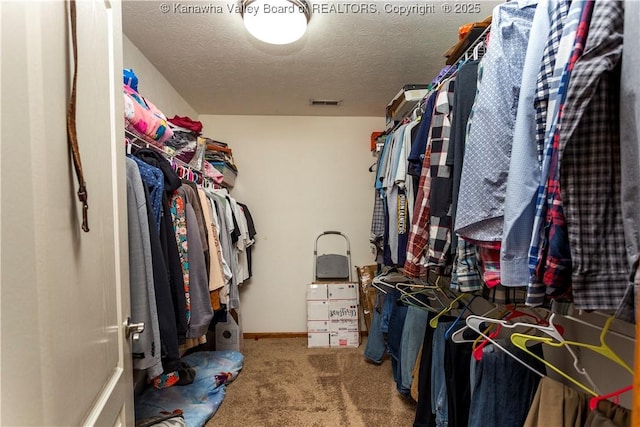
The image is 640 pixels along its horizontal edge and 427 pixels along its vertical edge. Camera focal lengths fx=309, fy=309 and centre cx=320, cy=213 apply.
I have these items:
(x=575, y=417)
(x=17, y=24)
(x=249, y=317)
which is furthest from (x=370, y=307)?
(x=17, y=24)

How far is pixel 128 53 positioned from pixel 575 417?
8.22ft

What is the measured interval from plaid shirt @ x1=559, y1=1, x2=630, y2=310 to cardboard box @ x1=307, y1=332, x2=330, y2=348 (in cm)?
253

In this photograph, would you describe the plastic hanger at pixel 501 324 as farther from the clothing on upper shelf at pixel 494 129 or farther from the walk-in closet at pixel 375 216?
the clothing on upper shelf at pixel 494 129

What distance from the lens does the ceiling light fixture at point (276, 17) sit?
1460 millimetres

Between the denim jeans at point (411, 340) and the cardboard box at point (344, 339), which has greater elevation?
the denim jeans at point (411, 340)

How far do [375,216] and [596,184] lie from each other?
1700mm

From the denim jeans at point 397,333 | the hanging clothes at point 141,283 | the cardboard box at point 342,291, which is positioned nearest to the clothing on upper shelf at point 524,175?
the hanging clothes at point 141,283

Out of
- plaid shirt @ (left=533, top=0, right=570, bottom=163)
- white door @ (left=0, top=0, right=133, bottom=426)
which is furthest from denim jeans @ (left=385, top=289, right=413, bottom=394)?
white door @ (left=0, top=0, right=133, bottom=426)

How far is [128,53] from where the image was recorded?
1.81 metres

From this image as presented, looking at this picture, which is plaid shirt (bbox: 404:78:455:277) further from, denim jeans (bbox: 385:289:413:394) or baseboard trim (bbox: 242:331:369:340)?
baseboard trim (bbox: 242:331:369:340)

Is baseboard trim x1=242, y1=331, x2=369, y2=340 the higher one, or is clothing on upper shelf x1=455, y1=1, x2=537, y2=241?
clothing on upper shelf x1=455, y1=1, x2=537, y2=241

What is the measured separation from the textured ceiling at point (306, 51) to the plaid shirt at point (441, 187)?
0.81 m

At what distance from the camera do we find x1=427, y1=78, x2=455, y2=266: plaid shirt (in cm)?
105

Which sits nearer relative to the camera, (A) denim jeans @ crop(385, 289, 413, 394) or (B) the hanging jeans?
(A) denim jeans @ crop(385, 289, 413, 394)
